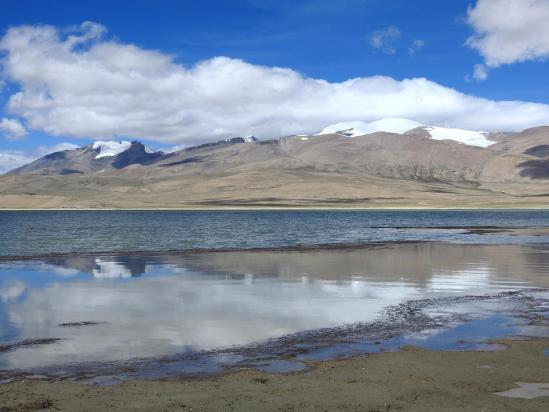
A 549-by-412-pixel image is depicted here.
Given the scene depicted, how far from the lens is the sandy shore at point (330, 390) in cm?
1327

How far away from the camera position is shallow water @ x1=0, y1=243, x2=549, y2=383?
18750 mm

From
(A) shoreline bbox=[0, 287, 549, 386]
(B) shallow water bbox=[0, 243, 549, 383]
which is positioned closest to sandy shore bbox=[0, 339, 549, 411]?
(A) shoreline bbox=[0, 287, 549, 386]

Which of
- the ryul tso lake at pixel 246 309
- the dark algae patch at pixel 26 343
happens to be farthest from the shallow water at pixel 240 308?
the dark algae patch at pixel 26 343

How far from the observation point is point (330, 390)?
14.3 metres

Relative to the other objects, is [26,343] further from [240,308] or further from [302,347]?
[240,308]

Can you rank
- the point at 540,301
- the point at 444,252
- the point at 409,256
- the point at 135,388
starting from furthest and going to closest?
the point at 444,252, the point at 409,256, the point at 540,301, the point at 135,388

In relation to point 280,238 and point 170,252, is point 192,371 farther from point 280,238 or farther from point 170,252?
point 280,238

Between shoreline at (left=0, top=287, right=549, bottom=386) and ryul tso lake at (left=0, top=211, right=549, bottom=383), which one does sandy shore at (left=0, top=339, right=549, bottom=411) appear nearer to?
shoreline at (left=0, top=287, right=549, bottom=386)

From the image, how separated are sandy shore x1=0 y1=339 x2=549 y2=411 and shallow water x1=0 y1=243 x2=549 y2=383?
1.45m

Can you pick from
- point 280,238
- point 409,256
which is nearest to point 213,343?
point 409,256

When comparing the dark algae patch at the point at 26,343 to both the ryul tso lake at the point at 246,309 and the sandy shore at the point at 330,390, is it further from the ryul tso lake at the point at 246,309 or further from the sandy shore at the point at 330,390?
the sandy shore at the point at 330,390

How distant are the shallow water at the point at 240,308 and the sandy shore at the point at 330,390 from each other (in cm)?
145

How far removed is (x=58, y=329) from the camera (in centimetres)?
2208

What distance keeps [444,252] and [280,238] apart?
27276 mm
